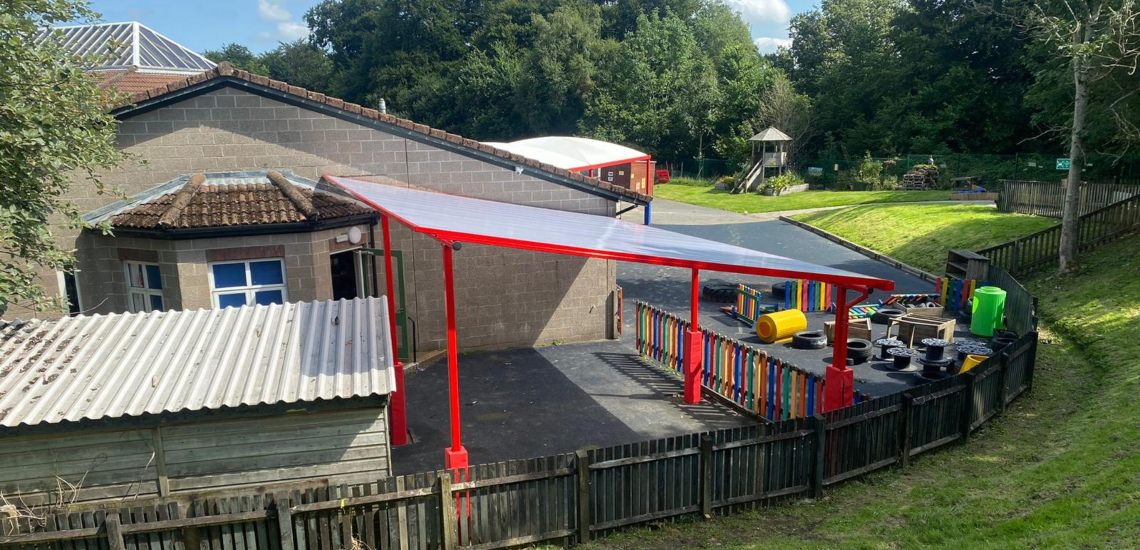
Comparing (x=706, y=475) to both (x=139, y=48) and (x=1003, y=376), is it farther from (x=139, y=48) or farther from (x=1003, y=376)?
(x=139, y=48)

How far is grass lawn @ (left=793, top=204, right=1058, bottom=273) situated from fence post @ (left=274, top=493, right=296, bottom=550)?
71.3 feet

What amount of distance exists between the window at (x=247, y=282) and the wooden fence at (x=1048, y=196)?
949 inches

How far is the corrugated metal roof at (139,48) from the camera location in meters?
26.7

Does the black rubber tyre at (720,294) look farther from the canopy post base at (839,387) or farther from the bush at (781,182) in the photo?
the bush at (781,182)

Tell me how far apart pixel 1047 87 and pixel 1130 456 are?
27210 mm

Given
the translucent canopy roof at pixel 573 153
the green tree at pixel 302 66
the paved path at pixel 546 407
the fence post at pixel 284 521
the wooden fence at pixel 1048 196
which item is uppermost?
the green tree at pixel 302 66

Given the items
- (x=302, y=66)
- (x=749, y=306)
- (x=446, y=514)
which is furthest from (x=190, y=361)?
(x=302, y=66)

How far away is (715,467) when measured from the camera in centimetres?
828

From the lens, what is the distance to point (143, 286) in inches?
539

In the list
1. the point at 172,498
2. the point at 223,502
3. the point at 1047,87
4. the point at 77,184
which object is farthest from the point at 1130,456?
the point at 1047,87

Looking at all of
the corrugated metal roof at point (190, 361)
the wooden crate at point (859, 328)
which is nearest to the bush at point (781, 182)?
the wooden crate at point (859, 328)

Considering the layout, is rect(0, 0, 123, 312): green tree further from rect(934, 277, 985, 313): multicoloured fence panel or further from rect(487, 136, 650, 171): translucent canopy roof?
rect(934, 277, 985, 313): multicoloured fence panel

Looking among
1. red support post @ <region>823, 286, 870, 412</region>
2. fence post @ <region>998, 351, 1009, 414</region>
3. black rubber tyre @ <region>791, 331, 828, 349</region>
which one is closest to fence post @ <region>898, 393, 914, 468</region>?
red support post @ <region>823, 286, 870, 412</region>

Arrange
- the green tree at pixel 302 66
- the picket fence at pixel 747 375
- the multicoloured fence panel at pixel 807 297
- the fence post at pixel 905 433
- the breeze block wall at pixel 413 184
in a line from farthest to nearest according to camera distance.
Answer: the green tree at pixel 302 66
the multicoloured fence panel at pixel 807 297
the breeze block wall at pixel 413 184
the picket fence at pixel 747 375
the fence post at pixel 905 433
